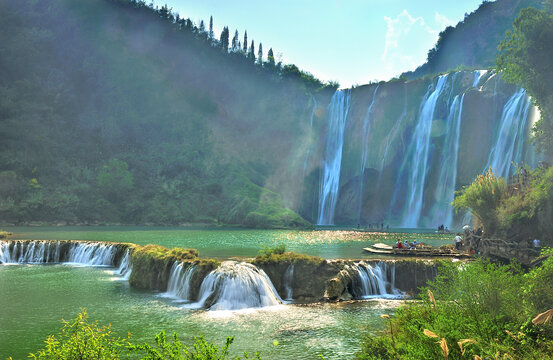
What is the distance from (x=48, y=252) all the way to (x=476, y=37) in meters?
113

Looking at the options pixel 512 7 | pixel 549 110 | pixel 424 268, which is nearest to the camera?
pixel 424 268

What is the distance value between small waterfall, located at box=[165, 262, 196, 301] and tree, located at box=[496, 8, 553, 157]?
2732cm

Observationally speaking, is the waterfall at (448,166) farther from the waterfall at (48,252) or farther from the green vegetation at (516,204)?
the waterfall at (48,252)

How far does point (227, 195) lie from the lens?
78.5 metres

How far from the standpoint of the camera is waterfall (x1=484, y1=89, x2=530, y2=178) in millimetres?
53156

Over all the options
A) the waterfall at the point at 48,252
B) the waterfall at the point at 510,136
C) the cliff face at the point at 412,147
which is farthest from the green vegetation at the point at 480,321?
the cliff face at the point at 412,147

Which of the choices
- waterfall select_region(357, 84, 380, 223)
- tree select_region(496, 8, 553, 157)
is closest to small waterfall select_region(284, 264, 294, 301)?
tree select_region(496, 8, 553, 157)

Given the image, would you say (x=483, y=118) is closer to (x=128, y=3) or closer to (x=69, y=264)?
(x=69, y=264)

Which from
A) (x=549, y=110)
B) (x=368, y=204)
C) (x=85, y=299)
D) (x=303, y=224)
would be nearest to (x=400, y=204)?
(x=368, y=204)

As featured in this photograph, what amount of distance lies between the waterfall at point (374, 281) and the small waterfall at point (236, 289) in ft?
14.7

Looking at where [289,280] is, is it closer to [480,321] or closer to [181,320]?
[181,320]

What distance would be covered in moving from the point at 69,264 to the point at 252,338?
22.8m

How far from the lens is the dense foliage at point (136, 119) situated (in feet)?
230

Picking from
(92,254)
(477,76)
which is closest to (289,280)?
(92,254)
